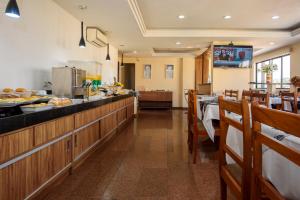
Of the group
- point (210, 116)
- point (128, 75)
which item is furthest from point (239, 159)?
point (128, 75)

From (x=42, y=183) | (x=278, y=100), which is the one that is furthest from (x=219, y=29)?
(x=42, y=183)

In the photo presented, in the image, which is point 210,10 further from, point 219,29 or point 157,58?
point 157,58

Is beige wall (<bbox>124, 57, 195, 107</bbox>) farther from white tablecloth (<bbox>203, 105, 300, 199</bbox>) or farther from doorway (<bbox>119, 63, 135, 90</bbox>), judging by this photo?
white tablecloth (<bbox>203, 105, 300, 199</bbox>)

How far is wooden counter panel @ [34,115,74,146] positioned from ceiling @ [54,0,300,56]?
2.41 m

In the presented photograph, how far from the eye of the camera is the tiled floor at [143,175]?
223 cm

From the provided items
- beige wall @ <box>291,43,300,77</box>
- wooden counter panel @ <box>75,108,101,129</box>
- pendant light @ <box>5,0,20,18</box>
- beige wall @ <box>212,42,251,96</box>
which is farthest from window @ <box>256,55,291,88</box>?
pendant light @ <box>5,0,20,18</box>

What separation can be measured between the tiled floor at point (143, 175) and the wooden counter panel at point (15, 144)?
2.24ft

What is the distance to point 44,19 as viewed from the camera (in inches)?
140

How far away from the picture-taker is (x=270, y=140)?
39.2 inches

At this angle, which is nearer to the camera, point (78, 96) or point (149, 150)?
point (78, 96)

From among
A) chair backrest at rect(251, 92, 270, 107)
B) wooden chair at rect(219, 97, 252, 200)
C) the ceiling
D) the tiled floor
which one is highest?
the ceiling

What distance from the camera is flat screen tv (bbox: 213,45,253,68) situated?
7219 millimetres

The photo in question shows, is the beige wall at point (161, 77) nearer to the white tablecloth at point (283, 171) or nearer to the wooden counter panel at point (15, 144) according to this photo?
the wooden counter panel at point (15, 144)

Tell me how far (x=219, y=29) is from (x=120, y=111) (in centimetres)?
372
